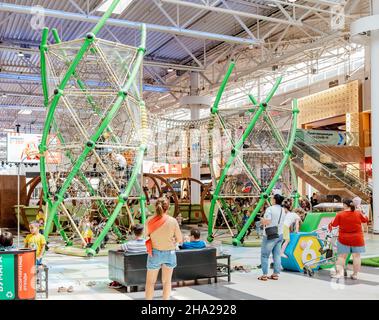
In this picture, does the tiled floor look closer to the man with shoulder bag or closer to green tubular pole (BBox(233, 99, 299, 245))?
the man with shoulder bag

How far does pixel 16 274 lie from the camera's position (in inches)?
247

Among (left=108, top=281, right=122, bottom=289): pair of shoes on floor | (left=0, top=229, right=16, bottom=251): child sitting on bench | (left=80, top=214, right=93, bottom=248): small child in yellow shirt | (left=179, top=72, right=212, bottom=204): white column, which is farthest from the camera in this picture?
(left=179, top=72, right=212, bottom=204): white column

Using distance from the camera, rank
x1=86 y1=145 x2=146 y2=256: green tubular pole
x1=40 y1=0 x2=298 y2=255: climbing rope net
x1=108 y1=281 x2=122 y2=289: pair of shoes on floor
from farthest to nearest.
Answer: x1=40 y1=0 x2=298 y2=255: climbing rope net, x1=86 y1=145 x2=146 y2=256: green tubular pole, x1=108 y1=281 x2=122 y2=289: pair of shoes on floor

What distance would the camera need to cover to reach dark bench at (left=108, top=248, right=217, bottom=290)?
742 cm

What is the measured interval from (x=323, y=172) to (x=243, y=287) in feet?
43.0

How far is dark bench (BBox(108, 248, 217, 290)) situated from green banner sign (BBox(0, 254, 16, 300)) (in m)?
1.64

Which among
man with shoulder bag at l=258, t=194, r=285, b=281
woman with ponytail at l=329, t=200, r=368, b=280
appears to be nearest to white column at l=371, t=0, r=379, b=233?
woman with ponytail at l=329, t=200, r=368, b=280

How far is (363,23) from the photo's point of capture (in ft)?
54.7

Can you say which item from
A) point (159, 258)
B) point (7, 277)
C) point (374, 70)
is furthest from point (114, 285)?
point (374, 70)

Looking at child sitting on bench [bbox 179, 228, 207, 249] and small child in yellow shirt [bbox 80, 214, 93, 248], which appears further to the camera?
small child in yellow shirt [bbox 80, 214, 93, 248]
